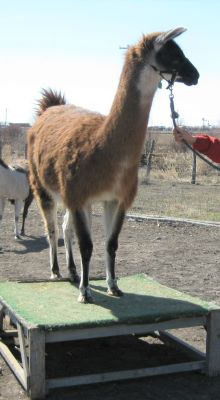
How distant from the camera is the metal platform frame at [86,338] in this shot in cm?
397

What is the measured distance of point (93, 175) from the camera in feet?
15.0

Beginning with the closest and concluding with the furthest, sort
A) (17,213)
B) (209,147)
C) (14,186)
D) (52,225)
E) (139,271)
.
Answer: (209,147)
(52,225)
(139,271)
(14,186)
(17,213)

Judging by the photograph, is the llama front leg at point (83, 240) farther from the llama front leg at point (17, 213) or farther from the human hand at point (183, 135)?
the llama front leg at point (17, 213)

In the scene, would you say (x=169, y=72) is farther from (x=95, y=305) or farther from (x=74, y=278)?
(x=74, y=278)

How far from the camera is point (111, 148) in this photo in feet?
14.8

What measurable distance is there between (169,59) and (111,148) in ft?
2.60

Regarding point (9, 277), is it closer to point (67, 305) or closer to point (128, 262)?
point (128, 262)

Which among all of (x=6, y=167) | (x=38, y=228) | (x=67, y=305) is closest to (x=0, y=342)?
(x=67, y=305)

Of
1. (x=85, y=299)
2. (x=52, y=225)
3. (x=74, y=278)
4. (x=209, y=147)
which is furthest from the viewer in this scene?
(x=52, y=225)

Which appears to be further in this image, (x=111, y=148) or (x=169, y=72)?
(x=111, y=148)

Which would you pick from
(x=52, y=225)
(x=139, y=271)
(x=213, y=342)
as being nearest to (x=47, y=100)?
(x=52, y=225)

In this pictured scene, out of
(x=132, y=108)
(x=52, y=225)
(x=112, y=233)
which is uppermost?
(x=132, y=108)

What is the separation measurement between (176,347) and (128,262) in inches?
126

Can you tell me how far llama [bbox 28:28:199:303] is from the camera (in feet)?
14.3
